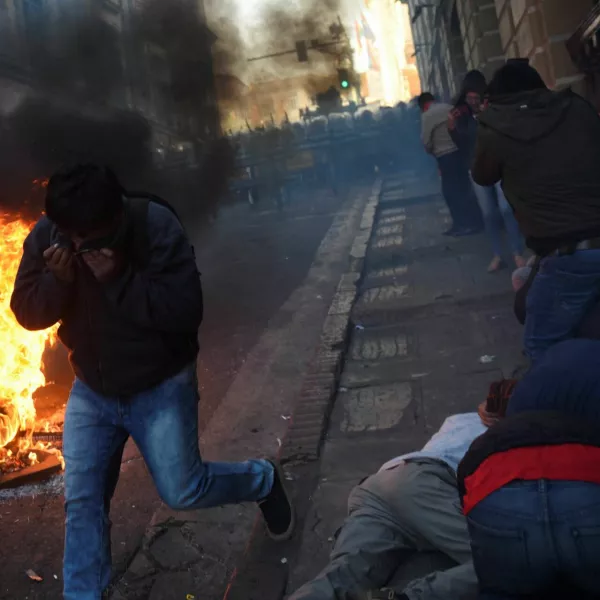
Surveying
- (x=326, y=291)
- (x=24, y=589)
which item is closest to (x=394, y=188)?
(x=326, y=291)

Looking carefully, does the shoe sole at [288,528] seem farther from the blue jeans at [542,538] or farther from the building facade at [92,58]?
the building facade at [92,58]

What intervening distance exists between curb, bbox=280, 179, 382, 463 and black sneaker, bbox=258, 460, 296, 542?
0.75m

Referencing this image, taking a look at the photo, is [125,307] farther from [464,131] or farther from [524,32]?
[464,131]

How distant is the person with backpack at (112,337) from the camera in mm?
2398

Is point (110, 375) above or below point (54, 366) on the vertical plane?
above

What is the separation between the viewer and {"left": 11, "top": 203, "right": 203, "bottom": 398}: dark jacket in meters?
2.49

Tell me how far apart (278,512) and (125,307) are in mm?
1300

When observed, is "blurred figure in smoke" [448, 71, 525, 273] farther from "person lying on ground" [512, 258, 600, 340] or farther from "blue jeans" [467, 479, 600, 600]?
"blue jeans" [467, 479, 600, 600]

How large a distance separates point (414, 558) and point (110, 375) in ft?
4.45

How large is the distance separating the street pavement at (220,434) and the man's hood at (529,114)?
225 centimetres

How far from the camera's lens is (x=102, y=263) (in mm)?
2398

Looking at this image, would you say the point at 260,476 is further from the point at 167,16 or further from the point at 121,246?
the point at 167,16

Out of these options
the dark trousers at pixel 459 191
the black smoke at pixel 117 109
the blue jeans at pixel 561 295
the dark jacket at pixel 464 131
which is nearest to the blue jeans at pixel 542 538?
the blue jeans at pixel 561 295

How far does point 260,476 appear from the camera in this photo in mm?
3100
